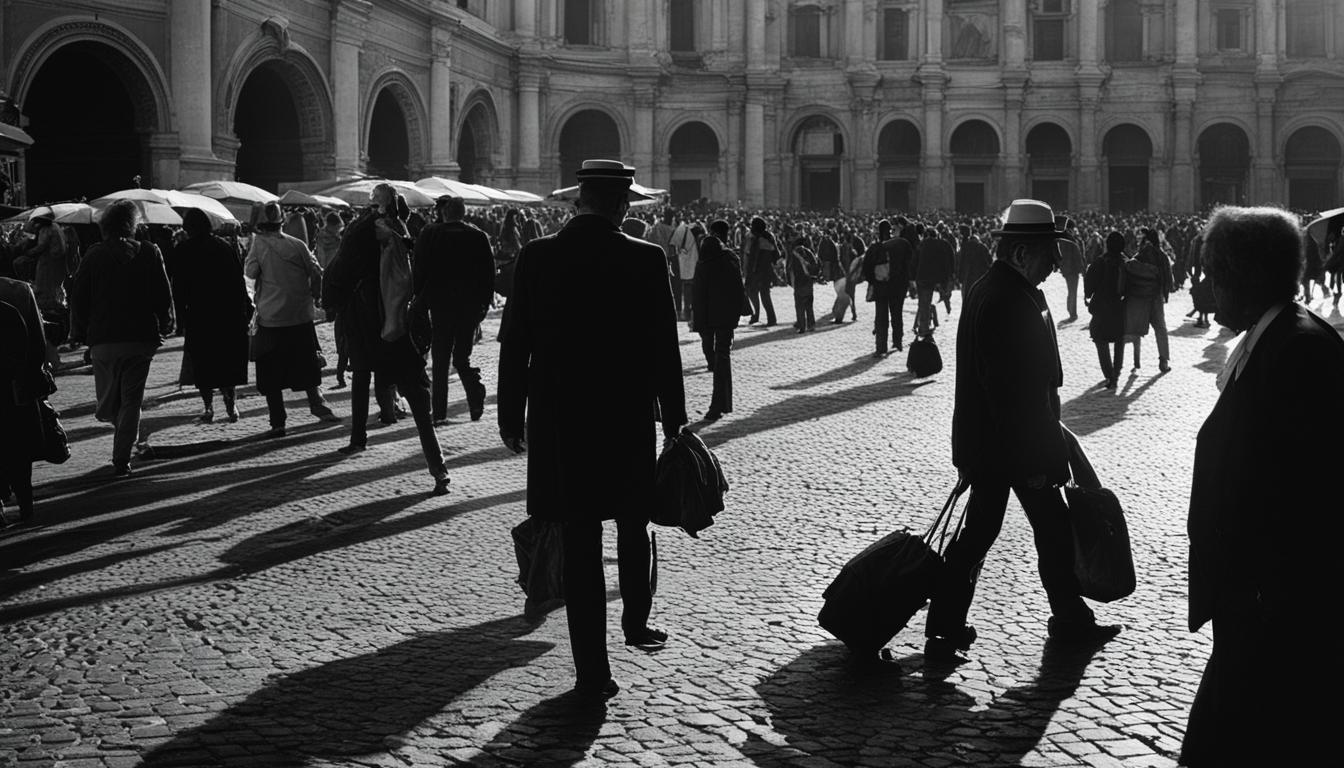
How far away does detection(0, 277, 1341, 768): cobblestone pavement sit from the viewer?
16.2 feet

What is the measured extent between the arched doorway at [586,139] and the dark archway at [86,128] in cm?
2537

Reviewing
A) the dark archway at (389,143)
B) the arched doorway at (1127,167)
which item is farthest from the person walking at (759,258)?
the arched doorway at (1127,167)

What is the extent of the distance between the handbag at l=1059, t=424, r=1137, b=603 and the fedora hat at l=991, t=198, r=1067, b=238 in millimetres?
810

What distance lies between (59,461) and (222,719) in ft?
14.5

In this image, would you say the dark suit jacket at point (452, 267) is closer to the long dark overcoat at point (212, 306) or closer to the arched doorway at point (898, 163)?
the long dark overcoat at point (212, 306)

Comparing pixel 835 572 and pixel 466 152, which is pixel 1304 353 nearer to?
pixel 835 572

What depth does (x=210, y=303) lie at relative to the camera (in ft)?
37.0

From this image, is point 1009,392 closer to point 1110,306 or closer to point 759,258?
point 1110,306

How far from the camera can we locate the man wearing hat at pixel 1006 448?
19.0 ft

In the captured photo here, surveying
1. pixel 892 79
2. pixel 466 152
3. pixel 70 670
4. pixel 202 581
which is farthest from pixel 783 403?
pixel 892 79

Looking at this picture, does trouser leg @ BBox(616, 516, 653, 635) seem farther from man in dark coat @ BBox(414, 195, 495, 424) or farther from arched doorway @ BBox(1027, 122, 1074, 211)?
arched doorway @ BBox(1027, 122, 1074, 211)

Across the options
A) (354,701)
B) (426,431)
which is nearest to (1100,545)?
(354,701)

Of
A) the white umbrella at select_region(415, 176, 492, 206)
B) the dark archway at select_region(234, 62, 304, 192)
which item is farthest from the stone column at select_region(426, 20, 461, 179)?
the white umbrella at select_region(415, 176, 492, 206)

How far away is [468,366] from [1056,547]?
23.4ft
